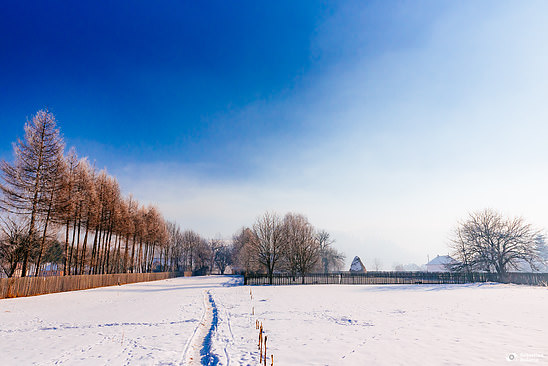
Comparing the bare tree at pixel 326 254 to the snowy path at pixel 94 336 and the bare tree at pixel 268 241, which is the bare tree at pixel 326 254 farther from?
the snowy path at pixel 94 336

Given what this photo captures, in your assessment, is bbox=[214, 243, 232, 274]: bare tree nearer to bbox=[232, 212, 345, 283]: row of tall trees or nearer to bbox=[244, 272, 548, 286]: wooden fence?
bbox=[232, 212, 345, 283]: row of tall trees

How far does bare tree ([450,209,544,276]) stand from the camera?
35500 mm

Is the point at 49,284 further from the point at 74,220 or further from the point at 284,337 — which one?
the point at 284,337

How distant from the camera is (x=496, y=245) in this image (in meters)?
37.2

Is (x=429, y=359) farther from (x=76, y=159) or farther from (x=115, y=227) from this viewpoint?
(x=115, y=227)

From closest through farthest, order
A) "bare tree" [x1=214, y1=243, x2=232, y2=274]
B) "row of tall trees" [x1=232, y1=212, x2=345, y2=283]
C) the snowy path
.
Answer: the snowy path → "row of tall trees" [x1=232, y1=212, x2=345, y2=283] → "bare tree" [x1=214, y1=243, x2=232, y2=274]

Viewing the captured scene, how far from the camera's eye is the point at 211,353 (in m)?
7.71

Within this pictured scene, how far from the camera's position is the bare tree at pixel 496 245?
1398 inches

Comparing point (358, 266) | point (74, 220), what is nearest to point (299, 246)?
point (358, 266)

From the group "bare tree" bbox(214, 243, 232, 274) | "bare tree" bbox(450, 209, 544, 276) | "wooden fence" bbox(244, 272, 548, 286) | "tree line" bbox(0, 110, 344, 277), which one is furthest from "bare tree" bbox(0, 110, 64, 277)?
"bare tree" bbox(214, 243, 232, 274)

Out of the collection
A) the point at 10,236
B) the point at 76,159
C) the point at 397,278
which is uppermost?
the point at 76,159

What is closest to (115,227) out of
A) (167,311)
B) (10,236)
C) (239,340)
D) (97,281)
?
(97,281)

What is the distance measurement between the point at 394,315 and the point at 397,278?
112ft

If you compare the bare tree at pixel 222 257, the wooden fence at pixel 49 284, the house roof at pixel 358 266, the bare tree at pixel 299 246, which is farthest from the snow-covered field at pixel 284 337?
the bare tree at pixel 222 257
